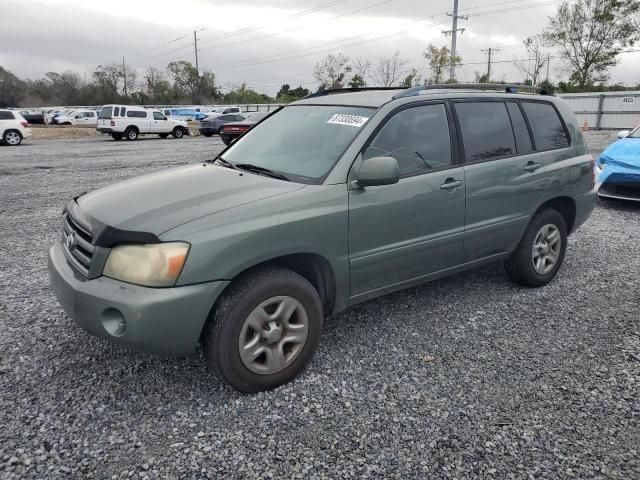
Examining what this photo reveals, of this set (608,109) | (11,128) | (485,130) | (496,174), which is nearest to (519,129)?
(485,130)

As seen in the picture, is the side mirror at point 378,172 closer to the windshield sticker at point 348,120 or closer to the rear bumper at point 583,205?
the windshield sticker at point 348,120

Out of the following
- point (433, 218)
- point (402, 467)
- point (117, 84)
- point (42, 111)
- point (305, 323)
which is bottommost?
point (402, 467)

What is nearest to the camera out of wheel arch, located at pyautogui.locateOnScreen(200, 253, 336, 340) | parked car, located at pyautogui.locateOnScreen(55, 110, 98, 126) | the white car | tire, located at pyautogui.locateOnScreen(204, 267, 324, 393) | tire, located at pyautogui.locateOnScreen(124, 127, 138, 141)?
tire, located at pyautogui.locateOnScreen(204, 267, 324, 393)

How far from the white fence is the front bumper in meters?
25.8

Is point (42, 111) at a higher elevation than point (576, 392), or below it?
higher

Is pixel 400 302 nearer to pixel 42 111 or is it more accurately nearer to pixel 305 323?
pixel 305 323

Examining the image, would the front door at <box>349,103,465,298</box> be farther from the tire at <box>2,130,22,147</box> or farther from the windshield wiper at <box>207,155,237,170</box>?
the tire at <box>2,130,22,147</box>

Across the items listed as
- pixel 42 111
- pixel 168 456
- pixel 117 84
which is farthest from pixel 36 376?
pixel 117 84

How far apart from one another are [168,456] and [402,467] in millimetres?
1110

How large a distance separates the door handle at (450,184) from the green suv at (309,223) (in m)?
0.01

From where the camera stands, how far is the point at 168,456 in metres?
2.37

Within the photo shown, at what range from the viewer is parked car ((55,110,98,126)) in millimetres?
39688

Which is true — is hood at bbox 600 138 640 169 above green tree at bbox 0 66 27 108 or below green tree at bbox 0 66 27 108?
below

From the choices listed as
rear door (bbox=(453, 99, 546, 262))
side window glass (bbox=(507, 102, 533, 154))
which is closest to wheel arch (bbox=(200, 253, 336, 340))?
rear door (bbox=(453, 99, 546, 262))
